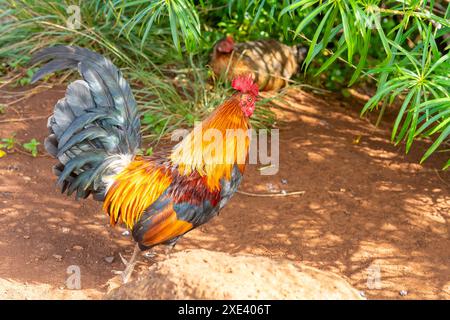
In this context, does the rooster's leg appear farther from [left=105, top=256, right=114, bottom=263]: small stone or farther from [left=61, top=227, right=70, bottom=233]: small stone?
[left=61, top=227, right=70, bottom=233]: small stone

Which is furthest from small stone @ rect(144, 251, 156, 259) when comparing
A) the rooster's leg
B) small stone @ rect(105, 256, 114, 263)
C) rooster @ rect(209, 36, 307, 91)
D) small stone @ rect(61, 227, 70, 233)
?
rooster @ rect(209, 36, 307, 91)

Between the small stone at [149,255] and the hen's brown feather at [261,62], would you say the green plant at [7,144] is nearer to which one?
the small stone at [149,255]

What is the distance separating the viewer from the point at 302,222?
5.74 metres

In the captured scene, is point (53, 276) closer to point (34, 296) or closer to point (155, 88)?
point (34, 296)

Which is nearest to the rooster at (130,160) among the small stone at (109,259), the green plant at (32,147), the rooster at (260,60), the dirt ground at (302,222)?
the small stone at (109,259)

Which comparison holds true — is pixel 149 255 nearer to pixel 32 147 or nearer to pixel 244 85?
pixel 244 85

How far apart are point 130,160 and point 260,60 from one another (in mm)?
3072

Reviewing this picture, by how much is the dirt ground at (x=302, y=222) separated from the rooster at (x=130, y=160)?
64cm

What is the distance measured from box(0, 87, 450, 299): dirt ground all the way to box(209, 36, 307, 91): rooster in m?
0.80

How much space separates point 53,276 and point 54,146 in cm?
95

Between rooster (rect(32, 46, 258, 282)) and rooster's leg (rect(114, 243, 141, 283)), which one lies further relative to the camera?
rooster's leg (rect(114, 243, 141, 283))

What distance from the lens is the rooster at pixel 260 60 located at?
7.27 metres

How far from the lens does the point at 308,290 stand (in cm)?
341

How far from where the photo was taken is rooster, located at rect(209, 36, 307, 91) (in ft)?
23.8
